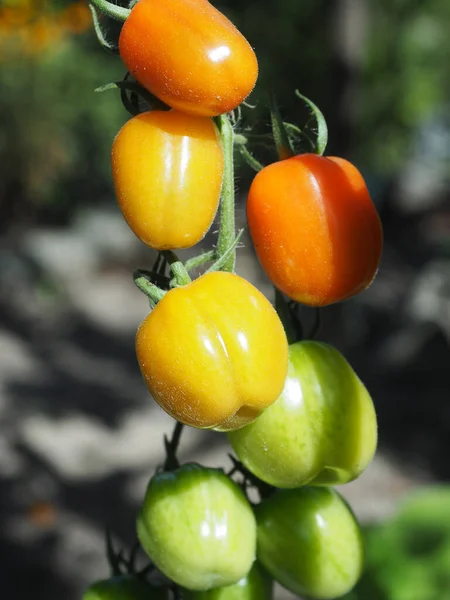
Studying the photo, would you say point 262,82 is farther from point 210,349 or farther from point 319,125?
point 210,349

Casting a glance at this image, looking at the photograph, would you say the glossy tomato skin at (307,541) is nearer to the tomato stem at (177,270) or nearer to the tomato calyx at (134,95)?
the tomato stem at (177,270)

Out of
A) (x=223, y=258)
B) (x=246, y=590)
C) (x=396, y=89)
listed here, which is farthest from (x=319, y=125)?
(x=396, y=89)

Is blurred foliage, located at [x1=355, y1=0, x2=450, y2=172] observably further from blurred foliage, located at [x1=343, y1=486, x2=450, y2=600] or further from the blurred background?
blurred foliage, located at [x1=343, y1=486, x2=450, y2=600]

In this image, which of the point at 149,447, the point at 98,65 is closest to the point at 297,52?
the point at 98,65

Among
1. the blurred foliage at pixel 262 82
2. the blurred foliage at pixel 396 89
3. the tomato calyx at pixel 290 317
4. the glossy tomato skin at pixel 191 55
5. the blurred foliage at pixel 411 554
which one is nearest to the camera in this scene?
the glossy tomato skin at pixel 191 55

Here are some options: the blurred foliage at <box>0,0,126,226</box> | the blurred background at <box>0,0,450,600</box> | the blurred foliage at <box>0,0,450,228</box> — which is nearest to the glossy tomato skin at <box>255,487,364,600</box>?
the blurred background at <box>0,0,450,600</box>

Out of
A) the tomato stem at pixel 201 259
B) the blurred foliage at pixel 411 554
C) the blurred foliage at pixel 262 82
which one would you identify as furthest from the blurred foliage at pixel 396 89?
the tomato stem at pixel 201 259

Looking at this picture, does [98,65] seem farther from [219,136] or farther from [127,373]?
[219,136]
